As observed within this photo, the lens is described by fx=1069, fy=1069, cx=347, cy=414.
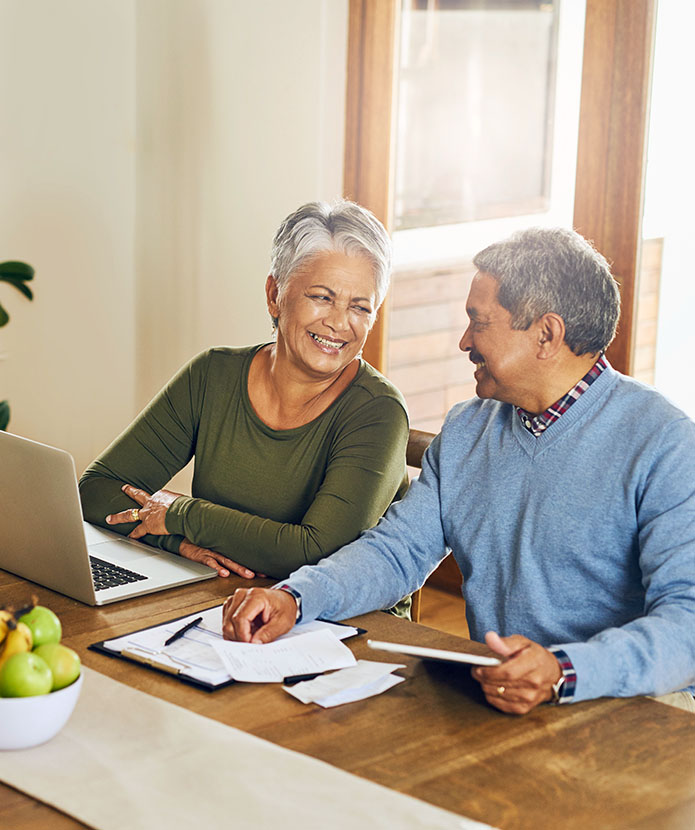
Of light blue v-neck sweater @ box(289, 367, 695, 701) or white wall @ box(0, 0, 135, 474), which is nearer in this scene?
light blue v-neck sweater @ box(289, 367, 695, 701)

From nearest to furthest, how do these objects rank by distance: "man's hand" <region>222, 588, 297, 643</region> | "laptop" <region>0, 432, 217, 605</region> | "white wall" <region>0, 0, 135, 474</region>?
1. "man's hand" <region>222, 588, 297, 643</region>
2. "laptop" <region>0, 432, 217, 605</region>
3. "white wall" <region>0, 0, 135, 474</region>

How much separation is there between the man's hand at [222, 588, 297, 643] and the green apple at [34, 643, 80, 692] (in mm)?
361

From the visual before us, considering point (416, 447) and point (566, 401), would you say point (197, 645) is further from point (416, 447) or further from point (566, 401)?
point (416, 447)

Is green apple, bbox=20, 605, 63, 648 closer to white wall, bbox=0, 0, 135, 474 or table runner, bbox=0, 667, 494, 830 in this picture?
table runner, bbox=0, 667, 494, 830

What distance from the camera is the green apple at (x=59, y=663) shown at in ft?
3.77

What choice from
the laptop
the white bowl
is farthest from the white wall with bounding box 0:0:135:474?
the white bowl

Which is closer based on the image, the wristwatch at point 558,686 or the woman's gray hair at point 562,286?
the wristwatch at point 558,686

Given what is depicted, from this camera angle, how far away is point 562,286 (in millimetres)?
1658

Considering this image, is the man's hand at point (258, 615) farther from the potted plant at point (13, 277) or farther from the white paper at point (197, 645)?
the potted plant at point (13, 277)

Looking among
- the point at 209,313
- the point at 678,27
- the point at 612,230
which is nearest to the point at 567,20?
the point at 678,27

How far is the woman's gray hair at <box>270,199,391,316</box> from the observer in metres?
2.10

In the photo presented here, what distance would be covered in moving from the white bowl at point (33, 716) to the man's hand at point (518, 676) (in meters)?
0.49

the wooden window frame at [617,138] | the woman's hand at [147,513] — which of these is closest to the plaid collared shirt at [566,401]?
the woman's hand at [147,513]

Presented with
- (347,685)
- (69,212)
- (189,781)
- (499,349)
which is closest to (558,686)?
(347,685)
